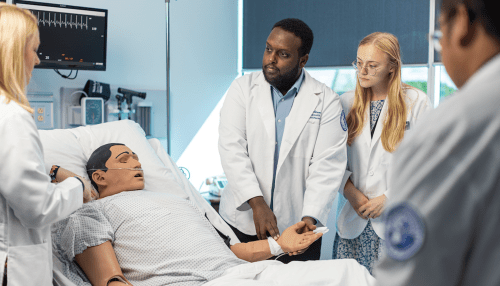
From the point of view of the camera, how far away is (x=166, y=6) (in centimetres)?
269

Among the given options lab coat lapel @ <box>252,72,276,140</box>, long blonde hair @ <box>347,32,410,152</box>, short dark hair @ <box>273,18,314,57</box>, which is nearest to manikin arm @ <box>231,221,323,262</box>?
lab coat lapel @ <box>252,72,276,140</box>

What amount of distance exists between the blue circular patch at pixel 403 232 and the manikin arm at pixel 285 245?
1135mm

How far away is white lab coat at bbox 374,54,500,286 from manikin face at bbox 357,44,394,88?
1.33 metres

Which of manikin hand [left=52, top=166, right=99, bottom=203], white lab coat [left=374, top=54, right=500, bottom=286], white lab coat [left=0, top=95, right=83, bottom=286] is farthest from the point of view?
manikin hand [left=52, top=166, right=99, bottom=203]

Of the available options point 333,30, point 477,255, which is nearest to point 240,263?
point 477,255

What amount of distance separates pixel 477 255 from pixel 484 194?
0.06m

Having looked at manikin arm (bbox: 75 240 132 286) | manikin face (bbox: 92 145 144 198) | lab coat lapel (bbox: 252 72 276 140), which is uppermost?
lab coat lapel (bbox: 252 72 276 140)

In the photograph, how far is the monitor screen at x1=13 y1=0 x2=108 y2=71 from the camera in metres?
2.13

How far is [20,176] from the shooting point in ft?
3.19

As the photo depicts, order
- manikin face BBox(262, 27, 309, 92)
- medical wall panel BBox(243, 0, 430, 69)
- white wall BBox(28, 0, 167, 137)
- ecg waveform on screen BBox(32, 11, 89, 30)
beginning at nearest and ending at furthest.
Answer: manikin face BBox(262, 27, 309, 92), ecg waveform on screen BBox(32, 11, 89, 30), white wall BBox(28, 0, 167, 137), medical wall panel BBox(243, 0, 430, 69)

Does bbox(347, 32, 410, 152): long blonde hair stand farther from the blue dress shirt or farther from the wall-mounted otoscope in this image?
the wall-mounted otoscope

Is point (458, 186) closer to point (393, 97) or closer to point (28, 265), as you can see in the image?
point (28, 265)

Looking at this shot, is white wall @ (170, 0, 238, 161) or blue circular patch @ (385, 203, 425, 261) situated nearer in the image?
blue circular patch @ (385, 203, 425, 261)

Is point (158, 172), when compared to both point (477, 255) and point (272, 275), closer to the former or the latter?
point (272, 275)
